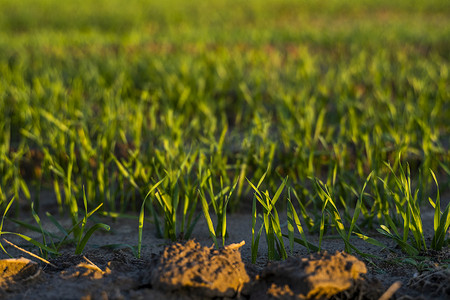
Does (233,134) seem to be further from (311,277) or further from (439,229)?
(311,277)

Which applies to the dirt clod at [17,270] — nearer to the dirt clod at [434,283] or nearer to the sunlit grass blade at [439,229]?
the dirt clod at [434,283]

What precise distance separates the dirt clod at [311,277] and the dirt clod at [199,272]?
0.23ft

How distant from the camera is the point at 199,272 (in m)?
1.21

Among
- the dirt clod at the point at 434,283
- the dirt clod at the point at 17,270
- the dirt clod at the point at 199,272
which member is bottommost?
the dirt clod at the point at 17,270

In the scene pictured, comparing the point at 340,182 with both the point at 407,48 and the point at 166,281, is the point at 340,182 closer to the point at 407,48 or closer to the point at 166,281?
the point at 166,281

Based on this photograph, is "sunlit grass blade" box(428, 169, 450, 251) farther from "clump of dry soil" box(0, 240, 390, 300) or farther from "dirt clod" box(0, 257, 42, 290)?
"dirt clod" box(0, 257, 42, 290)

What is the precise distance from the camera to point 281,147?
102 inches

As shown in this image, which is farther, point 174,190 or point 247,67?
point 247,67

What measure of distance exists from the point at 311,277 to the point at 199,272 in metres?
0.27

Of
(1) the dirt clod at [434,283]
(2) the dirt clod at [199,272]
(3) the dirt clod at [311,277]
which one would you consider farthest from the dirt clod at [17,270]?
(1) the dirt clod at [434,283]

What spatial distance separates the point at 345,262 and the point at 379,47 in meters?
4.32

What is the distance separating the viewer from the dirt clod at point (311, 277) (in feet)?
3.87

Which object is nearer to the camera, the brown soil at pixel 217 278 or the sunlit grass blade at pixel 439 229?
the brown soil at pixel 217 278

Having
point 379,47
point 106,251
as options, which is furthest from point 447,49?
point 106,251
